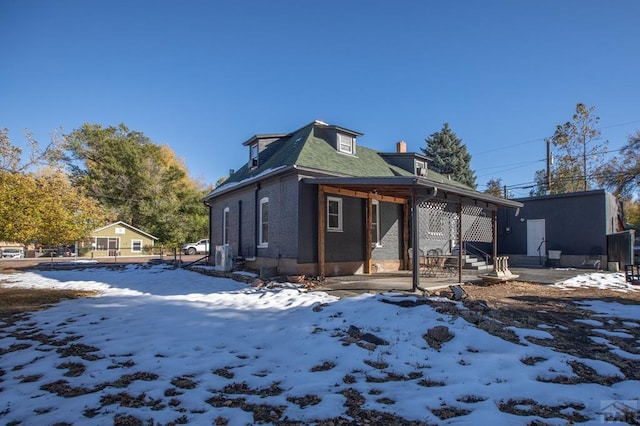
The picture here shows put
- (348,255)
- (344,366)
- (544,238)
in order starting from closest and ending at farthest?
(344,366) → (348,255) → (544,238)

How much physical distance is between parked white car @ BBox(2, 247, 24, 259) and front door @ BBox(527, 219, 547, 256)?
147 feet

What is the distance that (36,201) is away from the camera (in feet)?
43.8

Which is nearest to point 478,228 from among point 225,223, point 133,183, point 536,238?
point 536,238

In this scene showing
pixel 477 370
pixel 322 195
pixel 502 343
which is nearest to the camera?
pixel 477 370

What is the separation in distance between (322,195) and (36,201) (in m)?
11.0

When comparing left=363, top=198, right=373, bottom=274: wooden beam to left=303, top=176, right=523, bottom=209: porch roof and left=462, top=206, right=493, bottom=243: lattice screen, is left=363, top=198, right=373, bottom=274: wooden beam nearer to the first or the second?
left=303, top=176, right=523, bottom=209: porch roof

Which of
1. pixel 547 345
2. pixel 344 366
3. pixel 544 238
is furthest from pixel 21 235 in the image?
pixel 544 238

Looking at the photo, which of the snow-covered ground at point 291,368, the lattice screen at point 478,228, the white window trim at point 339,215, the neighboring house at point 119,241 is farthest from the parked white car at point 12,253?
the lattice screen at point 478,228

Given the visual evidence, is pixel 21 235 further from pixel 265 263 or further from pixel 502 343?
pixel 502 343

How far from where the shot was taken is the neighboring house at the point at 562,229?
682 inches

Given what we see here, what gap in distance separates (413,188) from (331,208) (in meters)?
4.51

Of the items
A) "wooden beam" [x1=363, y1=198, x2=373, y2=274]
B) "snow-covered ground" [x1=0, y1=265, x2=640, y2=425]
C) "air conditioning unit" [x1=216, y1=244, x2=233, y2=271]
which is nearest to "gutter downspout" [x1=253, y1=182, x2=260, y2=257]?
"air conditioning unit" [x1=216, y1=244, x2=233, y2=271]

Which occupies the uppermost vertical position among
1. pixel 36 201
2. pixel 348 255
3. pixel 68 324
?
pixel 36 201

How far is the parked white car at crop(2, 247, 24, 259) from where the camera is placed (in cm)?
3622
